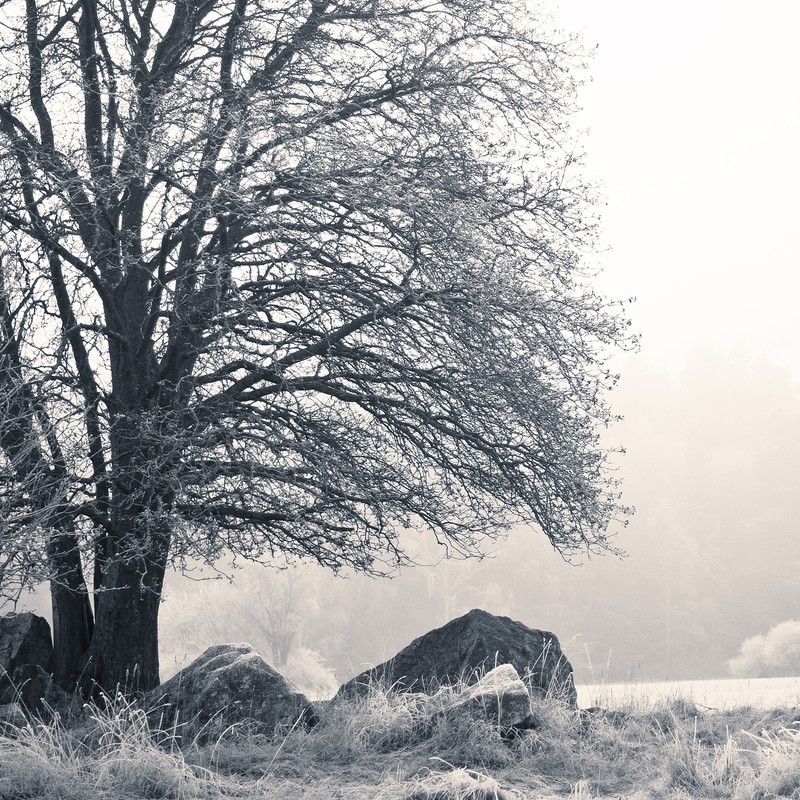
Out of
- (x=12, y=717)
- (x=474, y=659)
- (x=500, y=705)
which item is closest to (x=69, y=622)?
(x=12, y=717)

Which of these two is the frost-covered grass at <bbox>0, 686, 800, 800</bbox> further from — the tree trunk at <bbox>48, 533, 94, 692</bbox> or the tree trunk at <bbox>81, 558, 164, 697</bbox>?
the tree trunk at <bbox>48, 533, 94, 692</bbox>

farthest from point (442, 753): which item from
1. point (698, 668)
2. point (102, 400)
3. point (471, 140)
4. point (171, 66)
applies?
point (698, 668)

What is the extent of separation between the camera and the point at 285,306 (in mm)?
9953

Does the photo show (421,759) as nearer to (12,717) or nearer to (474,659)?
(474,659)

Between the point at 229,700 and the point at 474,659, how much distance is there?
2.33 meters

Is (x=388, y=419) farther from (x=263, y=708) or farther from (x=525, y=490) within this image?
(x=263, y=708)

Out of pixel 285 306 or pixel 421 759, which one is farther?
pixel 285 306

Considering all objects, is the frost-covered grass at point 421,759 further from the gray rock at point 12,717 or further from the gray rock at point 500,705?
the gray rock at point 12,717

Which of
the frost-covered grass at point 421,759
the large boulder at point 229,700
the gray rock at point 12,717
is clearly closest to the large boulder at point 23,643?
the gray rock at point 12,717

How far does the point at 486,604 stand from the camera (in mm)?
58344

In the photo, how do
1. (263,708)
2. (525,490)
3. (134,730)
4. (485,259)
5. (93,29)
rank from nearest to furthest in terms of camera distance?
(134,730) → (263,708) → (485,259) → (525,490) → (93,29)

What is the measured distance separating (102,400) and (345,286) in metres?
2.95

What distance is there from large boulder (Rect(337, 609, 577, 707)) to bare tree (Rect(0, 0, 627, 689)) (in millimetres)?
965

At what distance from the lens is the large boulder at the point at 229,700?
7508mm
